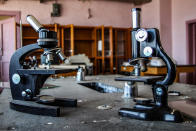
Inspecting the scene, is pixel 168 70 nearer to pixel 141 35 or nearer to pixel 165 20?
pixel 141 35

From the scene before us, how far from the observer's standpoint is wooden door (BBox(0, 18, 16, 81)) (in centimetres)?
641

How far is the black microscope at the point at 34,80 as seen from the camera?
1231mm

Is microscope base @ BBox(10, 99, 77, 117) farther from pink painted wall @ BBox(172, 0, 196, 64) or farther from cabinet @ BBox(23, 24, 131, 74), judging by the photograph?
pink painted wall @ BBox(172, 0, 196, 64)

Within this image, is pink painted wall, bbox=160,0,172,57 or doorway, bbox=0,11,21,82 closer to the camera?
doorway, bbox=0,11,21,82

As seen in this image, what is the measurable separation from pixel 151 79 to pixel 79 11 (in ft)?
21.0

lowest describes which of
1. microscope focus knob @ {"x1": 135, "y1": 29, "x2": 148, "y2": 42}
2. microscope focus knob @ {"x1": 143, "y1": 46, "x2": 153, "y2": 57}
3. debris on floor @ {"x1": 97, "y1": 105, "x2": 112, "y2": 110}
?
debris on floor @ {"x1": 97, "y1": 105, "x2": 112, "y2": 110}

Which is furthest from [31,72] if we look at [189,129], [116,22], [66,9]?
[116,22]

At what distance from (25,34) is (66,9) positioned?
1492 millimetres

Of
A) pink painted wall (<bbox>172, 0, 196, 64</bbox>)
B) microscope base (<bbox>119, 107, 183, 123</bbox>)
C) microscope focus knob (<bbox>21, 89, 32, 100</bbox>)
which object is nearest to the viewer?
microscope base (<bbox>119, 107, 183, 123</bbox>)

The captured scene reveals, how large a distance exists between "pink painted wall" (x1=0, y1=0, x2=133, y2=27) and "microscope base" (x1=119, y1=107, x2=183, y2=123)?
6139 millimetres

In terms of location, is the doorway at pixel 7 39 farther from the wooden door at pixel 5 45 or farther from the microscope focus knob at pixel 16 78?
the microscope focus knob at pixel 16 78

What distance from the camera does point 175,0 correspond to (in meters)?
6.54

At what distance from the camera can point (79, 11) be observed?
7195 mm

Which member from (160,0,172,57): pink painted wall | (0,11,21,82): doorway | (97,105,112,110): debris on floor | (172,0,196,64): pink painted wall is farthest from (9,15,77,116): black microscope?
(160,0,172,57): pink painted wall
